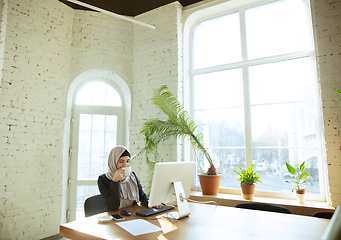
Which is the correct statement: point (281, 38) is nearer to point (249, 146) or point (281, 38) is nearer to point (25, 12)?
point (249, 146)

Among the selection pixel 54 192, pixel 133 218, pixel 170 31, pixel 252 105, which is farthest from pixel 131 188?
pixel 170 31

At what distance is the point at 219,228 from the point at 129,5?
4.38 meters

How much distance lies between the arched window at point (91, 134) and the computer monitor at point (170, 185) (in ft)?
8.73

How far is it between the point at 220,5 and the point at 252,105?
1.83m

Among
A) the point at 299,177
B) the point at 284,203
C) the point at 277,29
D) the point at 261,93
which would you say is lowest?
the point at 284,203

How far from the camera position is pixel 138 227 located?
1638 mm

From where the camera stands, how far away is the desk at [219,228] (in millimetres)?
1498

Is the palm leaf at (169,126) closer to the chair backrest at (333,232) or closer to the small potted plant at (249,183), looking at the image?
the small potted plant at (249,183)

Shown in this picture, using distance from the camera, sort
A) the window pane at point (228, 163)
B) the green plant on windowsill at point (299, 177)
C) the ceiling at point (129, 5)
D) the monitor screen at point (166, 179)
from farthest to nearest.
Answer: the ceiling at point (129, 5) < the window pane at point (228, 163) < the green plant on windowsill at point (299, 177) < the monitor screen at point (166, 179)

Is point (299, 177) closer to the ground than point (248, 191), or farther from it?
farther from it

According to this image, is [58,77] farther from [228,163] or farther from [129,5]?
[228,163]

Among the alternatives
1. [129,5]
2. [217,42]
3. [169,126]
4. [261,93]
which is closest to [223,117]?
[261,93]

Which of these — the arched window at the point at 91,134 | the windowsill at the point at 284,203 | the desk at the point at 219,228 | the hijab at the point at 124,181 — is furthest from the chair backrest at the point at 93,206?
the arched window at the point at 91,134

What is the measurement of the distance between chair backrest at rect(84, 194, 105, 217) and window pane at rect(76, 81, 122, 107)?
2.51 m
